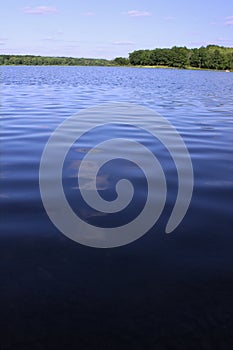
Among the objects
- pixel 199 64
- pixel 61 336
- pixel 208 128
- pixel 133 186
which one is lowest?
pixel 61 336

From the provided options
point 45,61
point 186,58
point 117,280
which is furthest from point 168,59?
point 117,280

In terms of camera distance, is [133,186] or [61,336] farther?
[133,186]

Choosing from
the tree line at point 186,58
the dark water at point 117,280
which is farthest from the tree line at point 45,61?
the dark water at point 117,280

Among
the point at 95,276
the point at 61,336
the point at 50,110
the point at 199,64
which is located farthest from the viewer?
the point at 199,64

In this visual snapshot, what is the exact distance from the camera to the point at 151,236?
4.94m

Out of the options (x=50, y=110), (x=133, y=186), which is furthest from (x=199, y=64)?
(x=133, y=186)

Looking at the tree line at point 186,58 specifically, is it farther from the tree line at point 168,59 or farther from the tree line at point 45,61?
the tree line at point 45,61

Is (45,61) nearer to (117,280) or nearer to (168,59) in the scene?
(168,59)

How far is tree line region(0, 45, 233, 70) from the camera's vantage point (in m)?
140

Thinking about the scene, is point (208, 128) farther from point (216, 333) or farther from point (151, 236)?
point (216, 333)

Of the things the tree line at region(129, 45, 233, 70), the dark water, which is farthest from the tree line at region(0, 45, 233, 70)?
the dark water

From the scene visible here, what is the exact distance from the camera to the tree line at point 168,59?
459 feet

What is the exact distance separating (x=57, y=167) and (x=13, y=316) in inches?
186

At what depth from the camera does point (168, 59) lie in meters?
157
